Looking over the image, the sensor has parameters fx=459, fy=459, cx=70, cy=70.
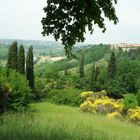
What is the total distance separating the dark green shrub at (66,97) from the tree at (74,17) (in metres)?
66.2

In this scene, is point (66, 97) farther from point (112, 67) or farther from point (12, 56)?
point (112, 67)

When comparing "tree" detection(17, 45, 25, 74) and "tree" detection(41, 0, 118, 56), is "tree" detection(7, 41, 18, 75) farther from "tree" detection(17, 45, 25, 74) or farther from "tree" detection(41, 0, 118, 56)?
"tree" detection(41, 0, 118, 56)

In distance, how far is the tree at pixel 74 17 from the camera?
7.57 meters

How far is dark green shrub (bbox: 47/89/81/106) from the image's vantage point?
245ft

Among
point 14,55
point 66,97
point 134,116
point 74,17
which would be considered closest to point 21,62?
point 14,55

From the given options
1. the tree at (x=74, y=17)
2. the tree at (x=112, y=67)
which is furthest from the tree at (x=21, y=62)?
the tree at (x=74, y=17)

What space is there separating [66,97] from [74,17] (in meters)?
68.8

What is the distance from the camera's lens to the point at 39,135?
815 cm

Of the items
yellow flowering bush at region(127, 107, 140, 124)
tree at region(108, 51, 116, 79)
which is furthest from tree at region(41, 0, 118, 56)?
tree at region(108, 51, 116, 79)

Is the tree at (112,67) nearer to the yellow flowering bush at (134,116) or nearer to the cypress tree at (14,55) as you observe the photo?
the cypress tree at (14,55)

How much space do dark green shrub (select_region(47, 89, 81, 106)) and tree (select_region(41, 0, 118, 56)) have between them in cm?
6623

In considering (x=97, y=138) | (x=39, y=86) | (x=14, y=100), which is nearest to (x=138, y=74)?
(x=39, y=86)

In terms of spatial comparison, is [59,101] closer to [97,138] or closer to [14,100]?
[14,100]

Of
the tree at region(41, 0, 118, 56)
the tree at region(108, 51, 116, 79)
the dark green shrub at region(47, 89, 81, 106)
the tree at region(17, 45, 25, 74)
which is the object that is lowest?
the dark green shrub at region(47, 89, 81, 106)
